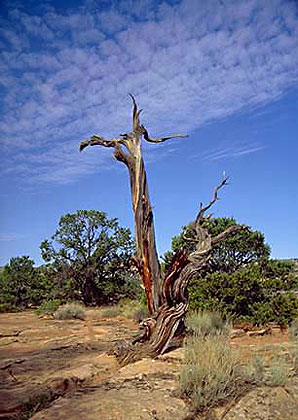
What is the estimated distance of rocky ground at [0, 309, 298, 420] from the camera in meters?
4.48

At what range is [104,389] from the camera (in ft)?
17.4

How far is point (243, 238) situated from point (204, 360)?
11.8 m

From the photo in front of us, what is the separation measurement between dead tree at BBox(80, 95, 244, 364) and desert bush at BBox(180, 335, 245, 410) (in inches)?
79.2

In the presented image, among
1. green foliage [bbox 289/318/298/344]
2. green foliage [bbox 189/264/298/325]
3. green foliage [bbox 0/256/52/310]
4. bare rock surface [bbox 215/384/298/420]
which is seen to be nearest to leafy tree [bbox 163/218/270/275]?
green foliage [bbox 189/264/298/325]

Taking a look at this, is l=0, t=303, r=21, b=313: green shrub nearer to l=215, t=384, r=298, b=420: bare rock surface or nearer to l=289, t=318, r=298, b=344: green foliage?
l=289, t=318, r=298, b=344: green foliage

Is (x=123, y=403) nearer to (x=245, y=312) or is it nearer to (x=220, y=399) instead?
(x=220, y=399)

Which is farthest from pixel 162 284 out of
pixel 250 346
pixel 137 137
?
pixel 137 137

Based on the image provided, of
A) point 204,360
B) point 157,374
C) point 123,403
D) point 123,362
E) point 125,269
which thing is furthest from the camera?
point 125,269

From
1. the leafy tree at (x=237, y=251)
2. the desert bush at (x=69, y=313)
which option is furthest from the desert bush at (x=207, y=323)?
the desert bush at (x=69, y=313)

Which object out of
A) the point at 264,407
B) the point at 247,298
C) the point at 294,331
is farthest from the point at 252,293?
the point at 264,407

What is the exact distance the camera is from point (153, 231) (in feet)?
26.4

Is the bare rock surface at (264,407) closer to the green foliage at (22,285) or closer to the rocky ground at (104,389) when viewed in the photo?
the rocky ground at (104,389)

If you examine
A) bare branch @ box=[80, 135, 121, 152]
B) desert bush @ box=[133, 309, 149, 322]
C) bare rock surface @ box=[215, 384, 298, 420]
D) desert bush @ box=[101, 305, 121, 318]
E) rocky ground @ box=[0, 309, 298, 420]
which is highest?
bare branch @ box=[80, 135, 121, 152]

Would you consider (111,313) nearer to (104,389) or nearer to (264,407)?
(104,389)
